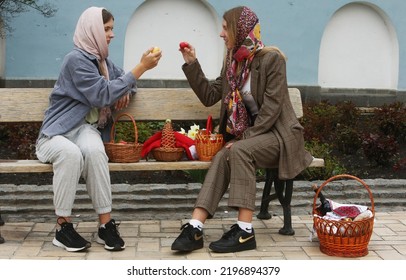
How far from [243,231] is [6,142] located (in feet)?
12.9

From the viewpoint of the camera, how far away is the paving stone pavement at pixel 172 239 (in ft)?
17.1

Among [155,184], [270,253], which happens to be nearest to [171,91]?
[155,184]

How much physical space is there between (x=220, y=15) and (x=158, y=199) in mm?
4004

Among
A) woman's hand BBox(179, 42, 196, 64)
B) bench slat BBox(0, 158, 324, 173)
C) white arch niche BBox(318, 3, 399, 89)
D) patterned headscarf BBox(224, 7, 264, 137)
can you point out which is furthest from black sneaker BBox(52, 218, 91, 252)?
white arch niche BBox(318, 3, 399, 89)

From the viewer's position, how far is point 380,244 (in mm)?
5609

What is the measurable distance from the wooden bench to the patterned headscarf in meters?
0.38

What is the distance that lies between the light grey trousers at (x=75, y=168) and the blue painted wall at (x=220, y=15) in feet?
14.7

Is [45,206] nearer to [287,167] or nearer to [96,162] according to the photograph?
[96,162]

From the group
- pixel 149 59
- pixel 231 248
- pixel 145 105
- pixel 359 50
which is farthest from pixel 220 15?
pixel 231 248

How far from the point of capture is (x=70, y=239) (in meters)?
5.24

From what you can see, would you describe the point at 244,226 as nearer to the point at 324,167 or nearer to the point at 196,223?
the point at 196,223

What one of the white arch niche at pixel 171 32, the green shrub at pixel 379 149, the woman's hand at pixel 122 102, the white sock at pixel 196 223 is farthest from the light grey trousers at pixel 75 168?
the white arch niche at pixel 171 32

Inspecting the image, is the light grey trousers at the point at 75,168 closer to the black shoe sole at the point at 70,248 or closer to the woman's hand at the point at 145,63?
the black shoe sole at the point at 70,248

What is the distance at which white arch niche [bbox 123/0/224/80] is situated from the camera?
9.95 metres
